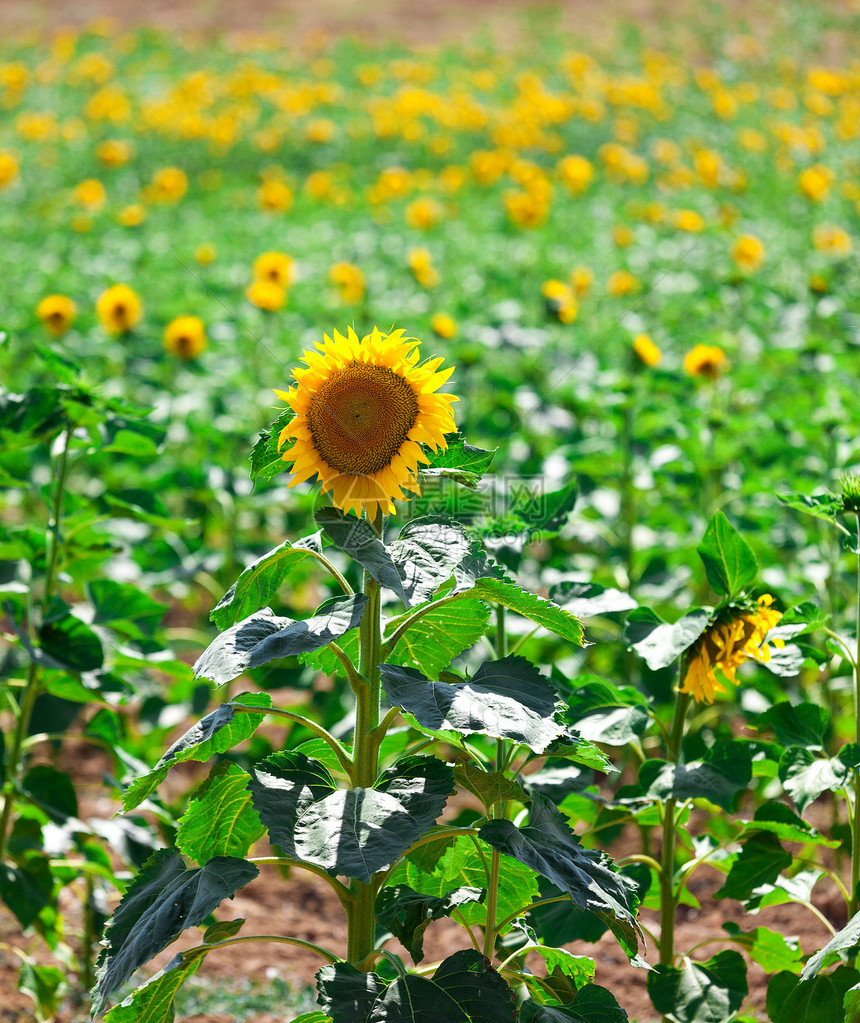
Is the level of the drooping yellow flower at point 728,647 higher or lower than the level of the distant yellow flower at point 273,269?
higher

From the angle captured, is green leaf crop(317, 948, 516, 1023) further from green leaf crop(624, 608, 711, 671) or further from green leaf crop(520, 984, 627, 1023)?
green leaf crop(624, 608, 711, 671)

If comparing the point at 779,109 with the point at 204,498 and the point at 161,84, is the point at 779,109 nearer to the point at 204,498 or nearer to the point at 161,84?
the point at 161,84

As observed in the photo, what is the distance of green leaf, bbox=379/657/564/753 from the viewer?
4.36ft

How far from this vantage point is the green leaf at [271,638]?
1.39m

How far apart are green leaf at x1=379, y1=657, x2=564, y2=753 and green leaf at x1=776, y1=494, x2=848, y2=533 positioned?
613mm

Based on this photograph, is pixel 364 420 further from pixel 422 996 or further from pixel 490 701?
pixel 422 996

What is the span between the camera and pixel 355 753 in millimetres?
1600

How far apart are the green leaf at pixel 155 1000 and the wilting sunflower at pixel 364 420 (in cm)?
68

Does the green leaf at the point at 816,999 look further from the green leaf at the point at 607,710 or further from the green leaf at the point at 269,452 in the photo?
the green leaf at the point at 269,452

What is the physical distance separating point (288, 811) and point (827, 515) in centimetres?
108

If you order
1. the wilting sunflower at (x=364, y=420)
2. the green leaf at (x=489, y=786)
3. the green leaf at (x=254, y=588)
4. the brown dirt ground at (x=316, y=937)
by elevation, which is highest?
the wilting sunflower at (x=364, y=420)

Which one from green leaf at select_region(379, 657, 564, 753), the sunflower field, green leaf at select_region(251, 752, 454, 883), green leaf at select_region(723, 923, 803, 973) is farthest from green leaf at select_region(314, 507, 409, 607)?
green leaf at select_region(723, 923, 803, 973)

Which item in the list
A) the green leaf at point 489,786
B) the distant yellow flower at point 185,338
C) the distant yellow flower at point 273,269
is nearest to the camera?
the green leaf at point 489,786

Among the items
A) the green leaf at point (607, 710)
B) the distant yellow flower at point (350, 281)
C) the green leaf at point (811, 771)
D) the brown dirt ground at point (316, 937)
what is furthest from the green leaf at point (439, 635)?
the distant yellow flower at point (350, 281)
